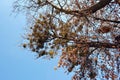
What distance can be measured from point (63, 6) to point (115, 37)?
2599 mm

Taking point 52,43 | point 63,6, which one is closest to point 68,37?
point 52,43

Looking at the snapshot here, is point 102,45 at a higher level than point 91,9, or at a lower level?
lower

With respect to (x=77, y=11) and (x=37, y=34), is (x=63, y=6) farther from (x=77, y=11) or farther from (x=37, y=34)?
(x=37, y=34)

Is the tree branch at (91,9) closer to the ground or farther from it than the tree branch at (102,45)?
farther from it

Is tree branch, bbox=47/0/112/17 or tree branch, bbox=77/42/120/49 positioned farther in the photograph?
tree branch, bbox=47/0/112/17

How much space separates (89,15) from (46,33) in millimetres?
2210

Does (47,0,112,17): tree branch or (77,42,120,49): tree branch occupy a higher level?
(47,0,112,17): tree branch

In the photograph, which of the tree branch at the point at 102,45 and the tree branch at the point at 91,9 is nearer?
the tree branch at the point at 102,45

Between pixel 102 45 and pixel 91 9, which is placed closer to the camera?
pixel 102 45

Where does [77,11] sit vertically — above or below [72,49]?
above

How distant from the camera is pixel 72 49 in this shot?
17.0 m

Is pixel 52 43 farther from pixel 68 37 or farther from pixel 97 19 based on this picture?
pixel 97 19

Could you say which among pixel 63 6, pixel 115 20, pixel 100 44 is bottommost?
pixel 100 44

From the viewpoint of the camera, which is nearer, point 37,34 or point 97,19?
point 37,34
